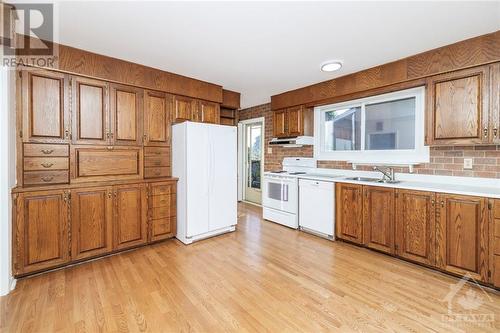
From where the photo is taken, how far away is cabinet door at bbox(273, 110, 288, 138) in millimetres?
4516

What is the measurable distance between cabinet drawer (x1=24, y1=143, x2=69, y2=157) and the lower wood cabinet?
0.43 metres

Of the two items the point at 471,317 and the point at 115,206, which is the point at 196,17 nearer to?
the point at 115,206

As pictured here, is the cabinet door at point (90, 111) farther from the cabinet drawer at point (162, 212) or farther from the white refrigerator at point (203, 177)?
the cabinet drawer at point (162, 212)

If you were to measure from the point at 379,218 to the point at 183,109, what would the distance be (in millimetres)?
3135

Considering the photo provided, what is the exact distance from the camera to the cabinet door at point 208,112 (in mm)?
3873

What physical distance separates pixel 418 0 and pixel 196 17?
5.83 feet

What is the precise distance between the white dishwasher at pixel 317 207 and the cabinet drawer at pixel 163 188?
2009 mm

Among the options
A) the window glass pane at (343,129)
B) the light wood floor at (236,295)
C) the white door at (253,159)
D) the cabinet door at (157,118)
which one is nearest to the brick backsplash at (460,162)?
the window glass pane at (343,129)

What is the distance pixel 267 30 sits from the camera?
2270 millimetres

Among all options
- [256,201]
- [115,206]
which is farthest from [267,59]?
[256,201]

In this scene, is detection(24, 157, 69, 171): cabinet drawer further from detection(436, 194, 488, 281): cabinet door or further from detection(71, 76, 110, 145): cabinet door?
detection(436, 194, 488, 281): cabinet door

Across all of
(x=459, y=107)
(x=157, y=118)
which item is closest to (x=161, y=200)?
(x=157, y=118)

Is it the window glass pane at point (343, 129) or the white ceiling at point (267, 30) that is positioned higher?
the white ceiling at point (267, 30)

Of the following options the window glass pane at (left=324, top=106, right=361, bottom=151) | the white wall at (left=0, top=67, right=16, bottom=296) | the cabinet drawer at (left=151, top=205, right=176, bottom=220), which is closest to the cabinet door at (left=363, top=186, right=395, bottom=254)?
the window glass pane at (left=324, top=106, right=361, bottom=151)
